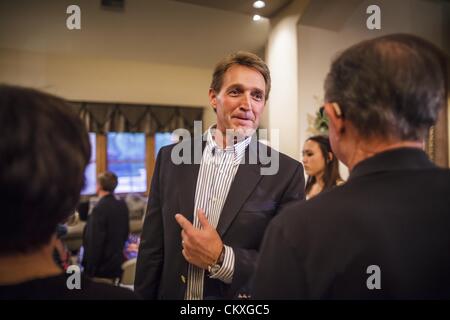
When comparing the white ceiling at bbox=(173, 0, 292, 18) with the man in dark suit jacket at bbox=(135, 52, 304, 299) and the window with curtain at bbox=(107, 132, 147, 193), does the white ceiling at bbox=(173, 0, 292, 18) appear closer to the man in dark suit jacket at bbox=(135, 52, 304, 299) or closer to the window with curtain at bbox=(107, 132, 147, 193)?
the man in dark suit jacket at bbox=(135, 52, 304, 299)

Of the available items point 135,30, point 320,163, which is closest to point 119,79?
point 135,30

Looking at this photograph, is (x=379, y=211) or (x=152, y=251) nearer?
(x=379, y=211)

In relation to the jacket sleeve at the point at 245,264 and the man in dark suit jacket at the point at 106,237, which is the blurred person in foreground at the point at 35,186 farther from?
the man in dark suit jacket at the point at 106,237

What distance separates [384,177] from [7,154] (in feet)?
1.89

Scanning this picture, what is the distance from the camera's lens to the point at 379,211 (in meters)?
0.44

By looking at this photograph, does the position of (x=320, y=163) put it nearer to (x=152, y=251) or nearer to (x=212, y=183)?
(x=212, y=183)

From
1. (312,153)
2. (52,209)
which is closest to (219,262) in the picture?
(52,209)

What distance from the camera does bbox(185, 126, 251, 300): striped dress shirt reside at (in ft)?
2.89

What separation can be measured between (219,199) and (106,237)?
6.82ft

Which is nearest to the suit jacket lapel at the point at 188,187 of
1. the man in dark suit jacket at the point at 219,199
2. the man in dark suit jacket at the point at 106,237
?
the man in dark suit jacket at the point at 219,199

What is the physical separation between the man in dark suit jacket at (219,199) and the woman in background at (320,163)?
3.51ft

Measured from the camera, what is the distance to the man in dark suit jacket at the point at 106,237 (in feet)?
8.38

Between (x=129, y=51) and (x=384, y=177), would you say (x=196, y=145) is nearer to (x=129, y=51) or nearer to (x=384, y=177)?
(x=384, y=177)
